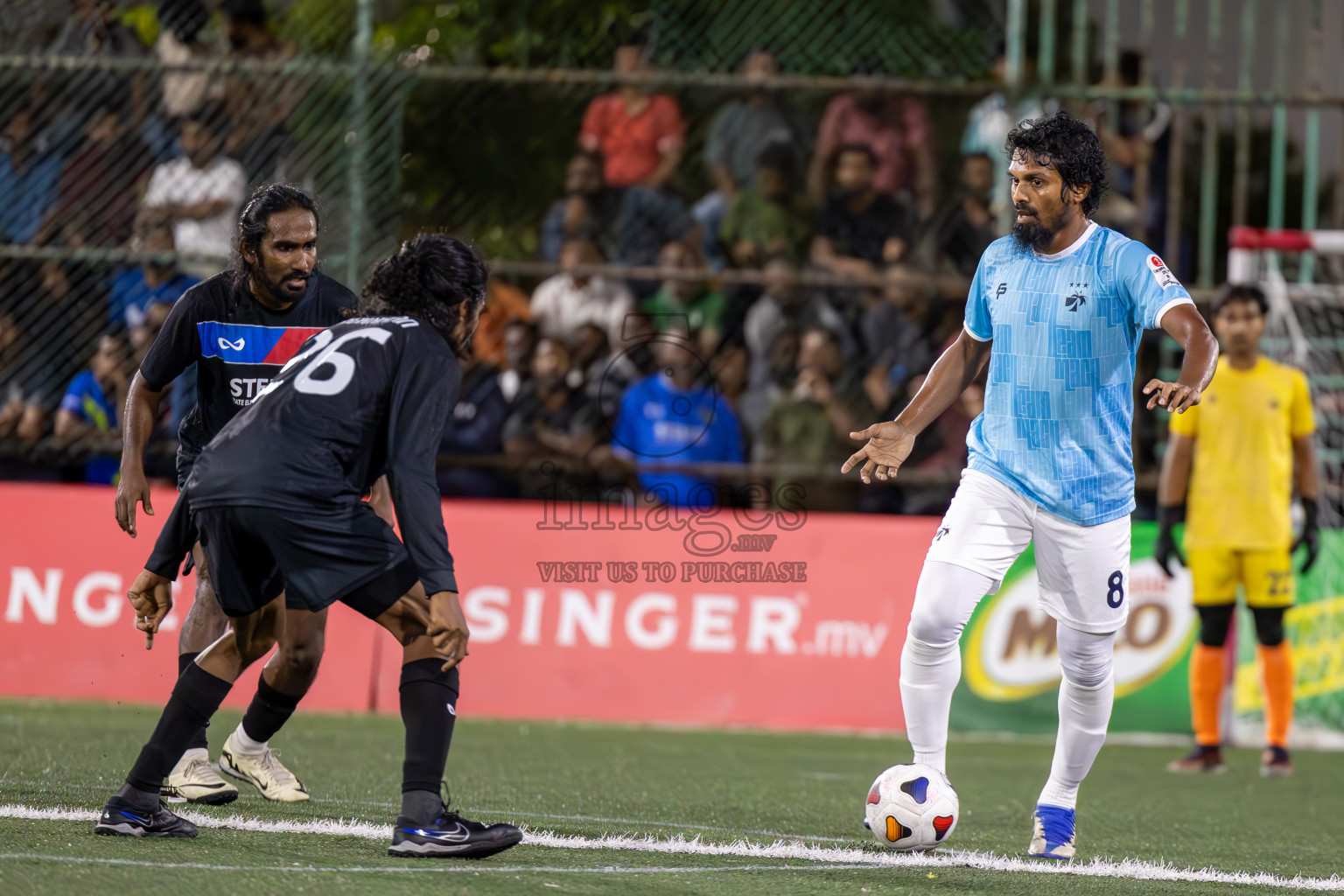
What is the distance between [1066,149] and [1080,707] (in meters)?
1.75

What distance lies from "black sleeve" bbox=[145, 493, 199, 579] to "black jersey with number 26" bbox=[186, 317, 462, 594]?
0.29 meters

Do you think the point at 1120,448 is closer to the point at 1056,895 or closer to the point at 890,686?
the point at 1056,895

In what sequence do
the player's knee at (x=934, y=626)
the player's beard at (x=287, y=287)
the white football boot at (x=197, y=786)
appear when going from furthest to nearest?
the white football boot at (x=197, y=786), the player's beard at (x=287, y=287), the player's knee at (x=934, y=626)

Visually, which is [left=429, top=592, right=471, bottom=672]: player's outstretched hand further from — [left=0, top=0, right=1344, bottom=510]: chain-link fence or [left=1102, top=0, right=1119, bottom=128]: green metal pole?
[left=1102, top=0, right=1119, bottom=128]: green metal pole

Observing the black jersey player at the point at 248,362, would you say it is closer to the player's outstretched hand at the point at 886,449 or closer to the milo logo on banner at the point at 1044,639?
the player's outstretched hand at the point at 886,449

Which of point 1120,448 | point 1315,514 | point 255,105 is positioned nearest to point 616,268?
point 255,105

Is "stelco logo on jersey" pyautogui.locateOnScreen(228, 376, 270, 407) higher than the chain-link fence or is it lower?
lower

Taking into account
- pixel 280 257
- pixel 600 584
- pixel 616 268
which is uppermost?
pixel 616 268

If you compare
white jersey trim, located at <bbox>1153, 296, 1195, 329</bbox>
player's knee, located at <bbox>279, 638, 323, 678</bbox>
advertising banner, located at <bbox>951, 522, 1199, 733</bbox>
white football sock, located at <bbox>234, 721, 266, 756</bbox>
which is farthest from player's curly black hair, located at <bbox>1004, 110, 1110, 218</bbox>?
advertising banner, located at <bbox>951, 522, 1199, 733</bbox>

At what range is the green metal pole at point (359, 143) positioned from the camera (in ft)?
30.2

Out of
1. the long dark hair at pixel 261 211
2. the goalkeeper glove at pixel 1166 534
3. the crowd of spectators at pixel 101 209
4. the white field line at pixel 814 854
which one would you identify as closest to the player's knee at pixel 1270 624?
the goalkeeper glove at pixel 1166 534

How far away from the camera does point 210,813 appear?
15.8 ft

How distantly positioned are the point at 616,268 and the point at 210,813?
4875 millimetres

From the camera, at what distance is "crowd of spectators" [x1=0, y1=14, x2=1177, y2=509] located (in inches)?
364
